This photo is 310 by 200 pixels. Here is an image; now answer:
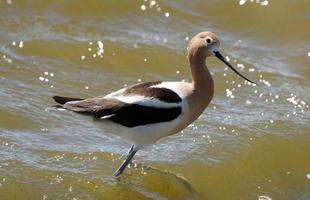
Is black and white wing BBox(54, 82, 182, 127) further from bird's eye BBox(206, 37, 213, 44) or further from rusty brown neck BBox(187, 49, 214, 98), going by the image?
bird's eye BBox(206, 37, 213, 44)

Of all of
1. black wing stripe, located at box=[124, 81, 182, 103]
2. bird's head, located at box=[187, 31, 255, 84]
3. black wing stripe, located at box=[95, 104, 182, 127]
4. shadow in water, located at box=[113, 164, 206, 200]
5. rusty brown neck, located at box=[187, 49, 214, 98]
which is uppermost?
bird's head, located at box=[187, 31, 255, 84]

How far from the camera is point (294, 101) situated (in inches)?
378

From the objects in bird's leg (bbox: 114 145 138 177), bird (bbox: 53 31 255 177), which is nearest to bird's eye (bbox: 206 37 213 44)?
bird (bbox: 53 31 255 177)

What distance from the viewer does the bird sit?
288 inches

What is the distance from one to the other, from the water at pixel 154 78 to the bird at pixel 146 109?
48cm

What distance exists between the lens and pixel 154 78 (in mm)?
10031

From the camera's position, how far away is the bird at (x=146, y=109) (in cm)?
732

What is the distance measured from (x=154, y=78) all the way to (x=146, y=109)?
2729mm

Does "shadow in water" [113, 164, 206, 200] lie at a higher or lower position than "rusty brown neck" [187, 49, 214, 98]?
lower

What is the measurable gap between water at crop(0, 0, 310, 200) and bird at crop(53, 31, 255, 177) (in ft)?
1.57

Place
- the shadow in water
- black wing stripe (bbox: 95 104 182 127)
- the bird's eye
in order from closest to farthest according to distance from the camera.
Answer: black wing stripe (bbox: 95 104 182 127) < the shadow in water < the bird's eye

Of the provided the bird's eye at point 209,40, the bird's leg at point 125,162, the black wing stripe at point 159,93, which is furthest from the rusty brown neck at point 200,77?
the bird's leg at point 125,162

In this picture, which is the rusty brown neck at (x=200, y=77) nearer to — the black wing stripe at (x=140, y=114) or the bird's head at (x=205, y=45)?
the bird's head at (x=205, y=45)

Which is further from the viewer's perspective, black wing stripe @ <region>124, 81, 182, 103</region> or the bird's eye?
the bird's eye
